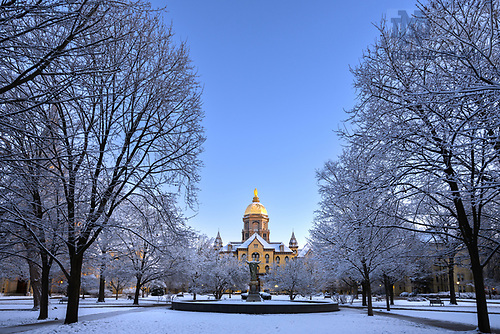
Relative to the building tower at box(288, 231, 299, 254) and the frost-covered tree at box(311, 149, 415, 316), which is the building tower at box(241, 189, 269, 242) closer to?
the building tower at box(288, 231, 299, 254)

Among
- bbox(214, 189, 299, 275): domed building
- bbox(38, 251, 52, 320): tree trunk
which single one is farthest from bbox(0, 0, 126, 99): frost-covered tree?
bbox(214, 189, 299, 275): domed building

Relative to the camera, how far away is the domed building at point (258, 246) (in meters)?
93.4

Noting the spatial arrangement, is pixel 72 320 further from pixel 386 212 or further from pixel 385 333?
pixel 386 212

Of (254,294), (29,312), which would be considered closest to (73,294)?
(29,312)

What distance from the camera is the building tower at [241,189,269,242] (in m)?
110

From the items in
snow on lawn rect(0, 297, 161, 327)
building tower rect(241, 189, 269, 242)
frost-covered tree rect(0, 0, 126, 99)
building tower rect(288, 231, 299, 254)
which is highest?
building tower rect(241, 189, 269, 242)

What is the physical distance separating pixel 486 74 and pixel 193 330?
12.1m

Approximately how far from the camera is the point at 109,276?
35938mm

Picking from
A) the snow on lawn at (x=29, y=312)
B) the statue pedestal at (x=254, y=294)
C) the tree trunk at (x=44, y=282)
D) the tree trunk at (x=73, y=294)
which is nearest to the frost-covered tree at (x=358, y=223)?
the statue pedestal at (x=254, y=294)

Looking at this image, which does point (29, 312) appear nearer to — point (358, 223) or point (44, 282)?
point (44, 282)

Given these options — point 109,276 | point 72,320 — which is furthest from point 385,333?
point 109,276

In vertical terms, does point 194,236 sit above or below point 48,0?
below

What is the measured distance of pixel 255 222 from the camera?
112m

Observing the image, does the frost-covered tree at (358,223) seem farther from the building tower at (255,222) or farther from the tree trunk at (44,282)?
the building tower at (255,222)
